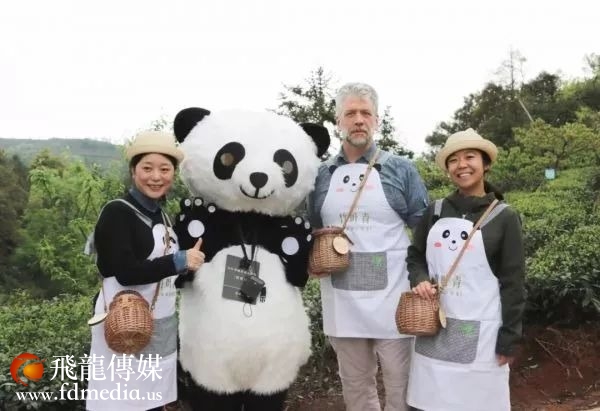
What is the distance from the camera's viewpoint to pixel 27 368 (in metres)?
3.32

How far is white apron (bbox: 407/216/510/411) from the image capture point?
8.44ft

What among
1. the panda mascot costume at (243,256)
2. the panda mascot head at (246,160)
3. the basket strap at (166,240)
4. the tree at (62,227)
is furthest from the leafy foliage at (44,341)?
the tree at (62,227)

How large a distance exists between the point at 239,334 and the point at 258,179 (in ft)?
2.32

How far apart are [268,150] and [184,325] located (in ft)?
3.04

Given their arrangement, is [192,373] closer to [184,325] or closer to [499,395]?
[184,325]

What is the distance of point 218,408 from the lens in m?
2.83

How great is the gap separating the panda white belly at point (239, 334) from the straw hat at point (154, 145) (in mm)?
517

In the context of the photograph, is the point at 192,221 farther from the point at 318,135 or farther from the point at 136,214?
the point at 318,135

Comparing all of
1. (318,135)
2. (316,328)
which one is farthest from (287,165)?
(316,328)

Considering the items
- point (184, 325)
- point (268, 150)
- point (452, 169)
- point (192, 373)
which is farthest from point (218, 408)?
point (452, 169)

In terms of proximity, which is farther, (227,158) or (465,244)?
(227,158)

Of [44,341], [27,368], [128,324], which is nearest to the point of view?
[128,324]

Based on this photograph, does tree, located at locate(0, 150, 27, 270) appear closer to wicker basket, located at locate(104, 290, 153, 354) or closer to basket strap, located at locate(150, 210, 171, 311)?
basket strap, located at locate(150, 210, 171, 311)

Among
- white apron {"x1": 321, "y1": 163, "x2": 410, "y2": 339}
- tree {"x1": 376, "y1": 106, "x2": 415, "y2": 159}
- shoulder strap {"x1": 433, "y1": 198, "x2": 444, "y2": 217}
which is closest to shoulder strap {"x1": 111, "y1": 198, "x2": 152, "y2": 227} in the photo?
white apron {"x1": 321, "y1": 163, "x2": 410, "y2": 339}
